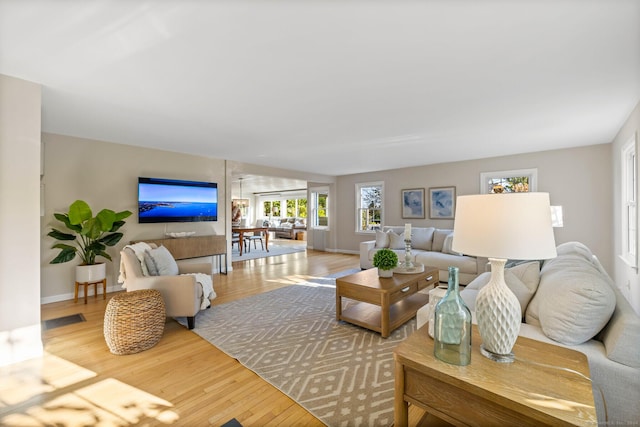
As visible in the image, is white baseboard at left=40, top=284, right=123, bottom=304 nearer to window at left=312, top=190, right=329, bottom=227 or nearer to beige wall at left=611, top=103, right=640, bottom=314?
window at left=312, top=190, right=329, bottom=227

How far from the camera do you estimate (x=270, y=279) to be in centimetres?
488

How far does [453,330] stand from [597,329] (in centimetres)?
86

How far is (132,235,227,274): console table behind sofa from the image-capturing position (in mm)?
4461

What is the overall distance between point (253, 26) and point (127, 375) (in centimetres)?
262

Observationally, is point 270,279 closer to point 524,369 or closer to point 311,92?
point 311,92

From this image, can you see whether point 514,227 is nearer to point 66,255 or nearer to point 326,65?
point 326,65

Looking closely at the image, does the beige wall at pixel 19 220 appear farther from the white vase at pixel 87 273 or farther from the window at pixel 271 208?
the window at pixel 271 208

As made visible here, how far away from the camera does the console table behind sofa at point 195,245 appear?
446 cm

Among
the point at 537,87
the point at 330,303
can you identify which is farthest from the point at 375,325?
the point at 537,87

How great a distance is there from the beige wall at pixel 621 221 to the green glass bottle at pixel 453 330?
3.20m

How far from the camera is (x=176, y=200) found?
482 centimetres

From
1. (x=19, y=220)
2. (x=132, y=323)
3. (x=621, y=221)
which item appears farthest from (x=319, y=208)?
(x=19, y=220)

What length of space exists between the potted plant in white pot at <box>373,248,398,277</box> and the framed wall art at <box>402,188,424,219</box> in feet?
12.5

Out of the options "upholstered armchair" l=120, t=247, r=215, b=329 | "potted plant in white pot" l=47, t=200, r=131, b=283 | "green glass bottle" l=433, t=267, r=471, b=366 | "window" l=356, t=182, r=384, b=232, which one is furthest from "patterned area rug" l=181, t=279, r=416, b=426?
"window" l=356, t=182, r=384, b=232
